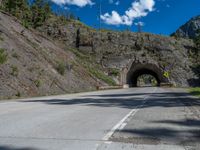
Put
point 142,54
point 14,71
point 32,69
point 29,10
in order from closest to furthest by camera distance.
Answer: point 14,71 < point 32,69 < point 29,10 < point 142,54

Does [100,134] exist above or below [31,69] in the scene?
below

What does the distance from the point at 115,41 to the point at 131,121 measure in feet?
187

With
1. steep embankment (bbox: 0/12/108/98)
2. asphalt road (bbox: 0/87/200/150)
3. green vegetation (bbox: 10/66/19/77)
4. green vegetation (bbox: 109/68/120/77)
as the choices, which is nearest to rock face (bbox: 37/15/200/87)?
green vegetation (bbox: 109/68/120/77)

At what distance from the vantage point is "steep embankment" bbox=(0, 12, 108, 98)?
25.0m

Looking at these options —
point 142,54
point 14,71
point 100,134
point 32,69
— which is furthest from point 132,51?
point 100,134

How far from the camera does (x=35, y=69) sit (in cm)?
3023

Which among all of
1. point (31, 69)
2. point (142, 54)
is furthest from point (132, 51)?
point (31, 69)

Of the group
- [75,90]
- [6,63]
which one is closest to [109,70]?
[75,90]

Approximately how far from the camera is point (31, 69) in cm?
2944

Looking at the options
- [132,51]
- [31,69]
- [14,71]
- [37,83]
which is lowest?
[37,83]

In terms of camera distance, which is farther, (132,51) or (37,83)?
(132,51)

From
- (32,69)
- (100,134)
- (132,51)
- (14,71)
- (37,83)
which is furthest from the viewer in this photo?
(132,51)

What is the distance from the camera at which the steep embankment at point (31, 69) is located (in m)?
25.0

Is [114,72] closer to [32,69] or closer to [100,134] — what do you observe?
[32,69]
